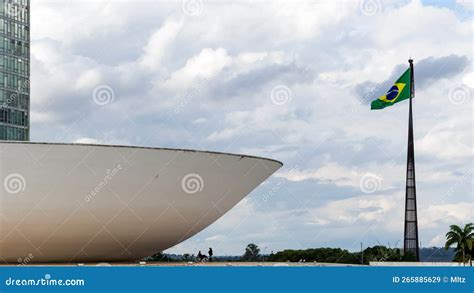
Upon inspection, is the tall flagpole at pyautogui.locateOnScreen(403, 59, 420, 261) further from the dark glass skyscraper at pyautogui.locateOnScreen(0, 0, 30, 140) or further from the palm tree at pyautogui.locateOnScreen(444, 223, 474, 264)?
the dark glass skyscraper at pyautogui.locateOnScreen(0, 0, 30, 140)

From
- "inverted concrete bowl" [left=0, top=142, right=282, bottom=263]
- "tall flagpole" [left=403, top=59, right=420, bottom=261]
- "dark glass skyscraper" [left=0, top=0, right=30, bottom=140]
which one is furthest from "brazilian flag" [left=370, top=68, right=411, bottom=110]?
"dark glass skyscraper" [left=0, top=0, right=30, bottom=140]

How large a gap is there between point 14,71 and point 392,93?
34.7 metres

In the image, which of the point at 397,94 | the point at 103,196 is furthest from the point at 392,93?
the point at 103,196

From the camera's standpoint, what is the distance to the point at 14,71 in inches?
2586

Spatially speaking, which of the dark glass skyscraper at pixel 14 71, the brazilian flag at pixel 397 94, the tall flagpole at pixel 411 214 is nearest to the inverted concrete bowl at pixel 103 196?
the tall flagpole at pixel 411 214

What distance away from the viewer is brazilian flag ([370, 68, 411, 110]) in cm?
3947

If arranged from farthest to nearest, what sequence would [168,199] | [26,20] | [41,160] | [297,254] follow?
[26,20], [297,254], [168,199], [41,160]

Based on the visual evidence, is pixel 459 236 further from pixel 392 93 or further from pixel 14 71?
pixel 14 71

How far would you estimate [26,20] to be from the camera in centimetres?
6844

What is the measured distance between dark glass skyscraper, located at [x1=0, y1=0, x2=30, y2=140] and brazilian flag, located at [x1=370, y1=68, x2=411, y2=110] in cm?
3333
